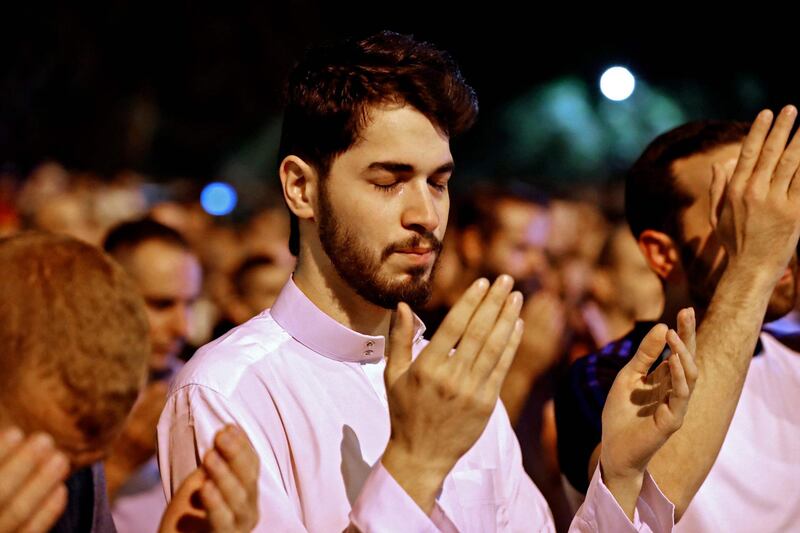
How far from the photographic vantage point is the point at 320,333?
2.23 meters

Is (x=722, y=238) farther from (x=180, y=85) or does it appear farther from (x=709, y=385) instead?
(x=180, y=85)

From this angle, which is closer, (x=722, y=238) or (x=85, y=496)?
(x=85, y=496)

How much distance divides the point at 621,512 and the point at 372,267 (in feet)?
2.40

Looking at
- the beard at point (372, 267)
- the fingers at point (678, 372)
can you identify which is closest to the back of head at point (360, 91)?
the beard at point (372, 267)

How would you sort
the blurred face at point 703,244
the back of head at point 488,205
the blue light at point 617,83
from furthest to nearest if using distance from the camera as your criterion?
the back of head at point 488,205 → the blue light at point 617,83 → the blurred face at point 703,244

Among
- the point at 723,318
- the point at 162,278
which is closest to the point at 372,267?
the point at 723,318

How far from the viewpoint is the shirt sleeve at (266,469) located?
5.64 ft

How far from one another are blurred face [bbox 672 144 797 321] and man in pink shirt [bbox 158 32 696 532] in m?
0.66

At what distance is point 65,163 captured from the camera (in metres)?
13.5

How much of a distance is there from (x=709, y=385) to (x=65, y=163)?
12.4m

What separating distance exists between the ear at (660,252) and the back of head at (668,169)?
0.07 feet

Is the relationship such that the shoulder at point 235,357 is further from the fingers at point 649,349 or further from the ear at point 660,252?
the ear at point 660,252

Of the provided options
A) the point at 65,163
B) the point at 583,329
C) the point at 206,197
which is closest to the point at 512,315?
the point at 583,329

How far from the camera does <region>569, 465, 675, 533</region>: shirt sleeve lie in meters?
2.14
